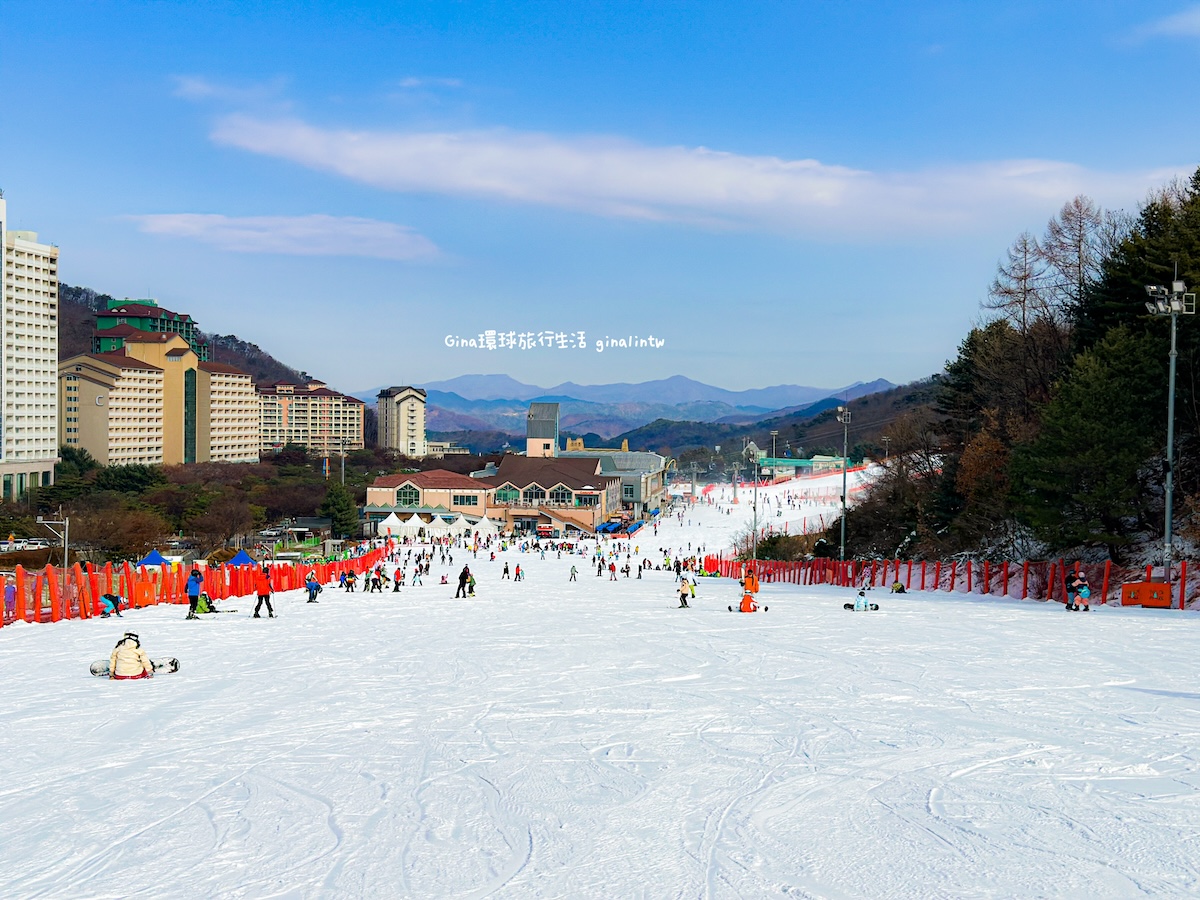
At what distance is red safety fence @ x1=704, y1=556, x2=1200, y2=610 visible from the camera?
2128 cm

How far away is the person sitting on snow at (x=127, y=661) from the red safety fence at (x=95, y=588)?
23.2 feet

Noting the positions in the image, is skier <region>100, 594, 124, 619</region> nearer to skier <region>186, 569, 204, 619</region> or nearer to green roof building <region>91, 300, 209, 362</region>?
skier <region>186, 569, 204, 619</region>

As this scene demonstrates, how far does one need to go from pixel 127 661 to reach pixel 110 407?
99.3 metres

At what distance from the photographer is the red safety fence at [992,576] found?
21.3 m

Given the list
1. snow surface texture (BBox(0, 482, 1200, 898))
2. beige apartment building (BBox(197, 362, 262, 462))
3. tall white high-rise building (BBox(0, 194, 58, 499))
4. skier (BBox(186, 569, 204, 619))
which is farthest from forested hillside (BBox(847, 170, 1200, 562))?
beige apartment building (BBox(197, 362, 262, 462))

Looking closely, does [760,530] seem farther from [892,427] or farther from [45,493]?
[45,493]

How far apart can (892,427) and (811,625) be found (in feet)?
119

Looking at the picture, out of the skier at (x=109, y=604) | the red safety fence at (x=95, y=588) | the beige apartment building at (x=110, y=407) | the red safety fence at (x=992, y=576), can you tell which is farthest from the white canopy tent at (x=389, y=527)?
the skier at (x=109, y=604)

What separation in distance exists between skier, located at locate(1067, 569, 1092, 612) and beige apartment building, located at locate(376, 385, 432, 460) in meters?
163

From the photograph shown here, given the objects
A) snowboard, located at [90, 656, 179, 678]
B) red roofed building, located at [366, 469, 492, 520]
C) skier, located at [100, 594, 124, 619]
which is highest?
snowboard, located at [90, 656, 179, 678]

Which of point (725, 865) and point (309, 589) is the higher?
point (725, 865)

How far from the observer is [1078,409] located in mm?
22891

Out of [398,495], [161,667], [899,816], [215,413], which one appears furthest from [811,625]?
[215,413]

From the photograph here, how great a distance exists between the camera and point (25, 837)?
21.1 ft
